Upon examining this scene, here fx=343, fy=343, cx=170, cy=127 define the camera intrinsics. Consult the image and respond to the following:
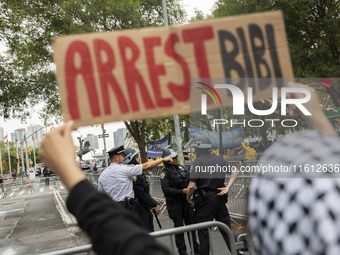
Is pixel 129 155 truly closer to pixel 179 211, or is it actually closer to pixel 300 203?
pixel 179 211

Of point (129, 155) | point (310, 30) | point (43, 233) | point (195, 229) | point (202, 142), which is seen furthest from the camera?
point (310, 30)

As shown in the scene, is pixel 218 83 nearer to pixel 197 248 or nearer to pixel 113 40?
pixel 113 40

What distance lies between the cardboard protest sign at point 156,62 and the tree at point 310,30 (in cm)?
1288

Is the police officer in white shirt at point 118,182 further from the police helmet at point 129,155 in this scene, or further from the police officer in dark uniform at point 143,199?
the police helmet at point 129,155

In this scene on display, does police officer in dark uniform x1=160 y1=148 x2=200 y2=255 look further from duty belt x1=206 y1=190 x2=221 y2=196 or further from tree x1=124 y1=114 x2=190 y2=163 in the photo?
tree x1=124 y1=114 x2=190 y2=163

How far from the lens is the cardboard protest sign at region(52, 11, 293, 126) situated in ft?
5.37

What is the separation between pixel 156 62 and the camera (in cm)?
182

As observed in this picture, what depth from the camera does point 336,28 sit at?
44.7 ft

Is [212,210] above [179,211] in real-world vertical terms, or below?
above

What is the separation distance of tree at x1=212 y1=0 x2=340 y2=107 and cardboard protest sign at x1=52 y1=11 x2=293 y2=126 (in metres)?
12.9

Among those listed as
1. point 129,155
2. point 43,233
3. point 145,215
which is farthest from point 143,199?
point 43,233

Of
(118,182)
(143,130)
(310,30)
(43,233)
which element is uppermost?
(310,30)

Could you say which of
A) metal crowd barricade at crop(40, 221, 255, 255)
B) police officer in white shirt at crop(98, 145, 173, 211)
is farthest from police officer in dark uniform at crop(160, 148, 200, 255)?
metal crowd barricade at crop(40, 221, 255, 255)

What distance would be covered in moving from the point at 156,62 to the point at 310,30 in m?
14.9
